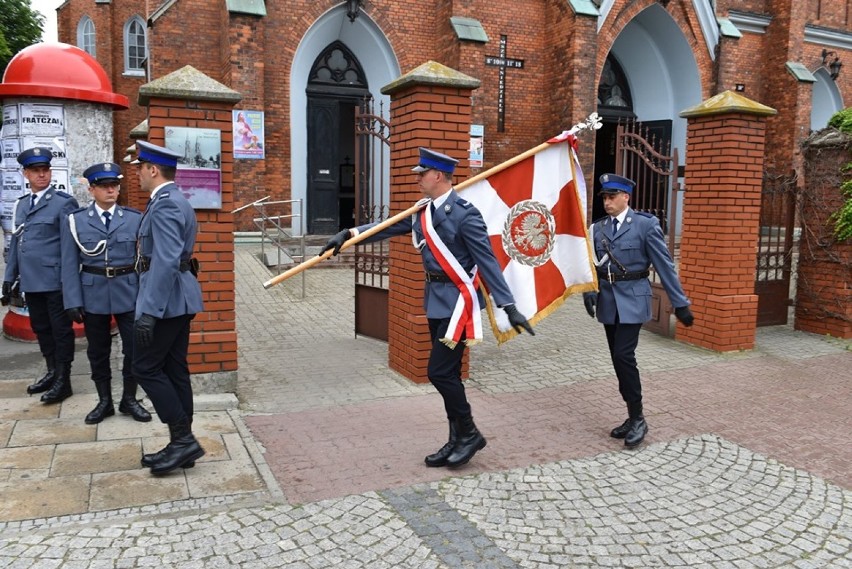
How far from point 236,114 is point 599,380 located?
10.1 m

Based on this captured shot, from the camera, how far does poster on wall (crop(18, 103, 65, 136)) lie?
7148 millimetres

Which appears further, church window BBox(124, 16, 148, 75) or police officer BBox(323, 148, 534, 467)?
church window BBox(124, 16, 148, 75)

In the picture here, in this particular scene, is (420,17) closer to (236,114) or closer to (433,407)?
(236,114)

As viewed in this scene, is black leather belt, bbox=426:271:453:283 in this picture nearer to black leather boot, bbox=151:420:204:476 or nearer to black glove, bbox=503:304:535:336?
black glove, bbox=503:304:535:336

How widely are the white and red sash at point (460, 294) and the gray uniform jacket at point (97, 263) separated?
7.09 ft

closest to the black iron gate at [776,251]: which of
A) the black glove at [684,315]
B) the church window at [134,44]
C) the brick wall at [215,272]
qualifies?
the black glove at [684,315]

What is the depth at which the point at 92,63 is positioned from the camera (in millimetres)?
7648

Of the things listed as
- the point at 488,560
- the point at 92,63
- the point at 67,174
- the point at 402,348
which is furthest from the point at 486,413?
the point at 92,63

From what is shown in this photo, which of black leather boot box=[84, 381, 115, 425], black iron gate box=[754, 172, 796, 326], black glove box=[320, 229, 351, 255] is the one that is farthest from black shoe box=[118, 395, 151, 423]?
black iron gate box=[754, 172, 796, 326]

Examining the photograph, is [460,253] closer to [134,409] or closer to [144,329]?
[144,329]

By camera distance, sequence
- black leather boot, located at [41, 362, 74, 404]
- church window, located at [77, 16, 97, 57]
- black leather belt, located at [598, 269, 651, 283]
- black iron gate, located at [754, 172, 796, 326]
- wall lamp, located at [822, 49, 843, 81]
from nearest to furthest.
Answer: black leather belt, located at [598, 269, 651, 283] < black leather boot, located at [41, 362, 74, 404] < black iron gate, located at [754, 172, 796, 326] < wall lamp, located at [822, 49, 843, 81] < church window, located at [77, 16, 97, 57]

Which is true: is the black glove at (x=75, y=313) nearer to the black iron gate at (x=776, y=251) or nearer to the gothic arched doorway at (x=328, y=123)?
the black iron gate at (x=776, y=251)

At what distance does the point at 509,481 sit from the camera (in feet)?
14.0

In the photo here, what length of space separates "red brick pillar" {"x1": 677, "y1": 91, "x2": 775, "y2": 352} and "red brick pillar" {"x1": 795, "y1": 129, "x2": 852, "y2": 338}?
116cm
